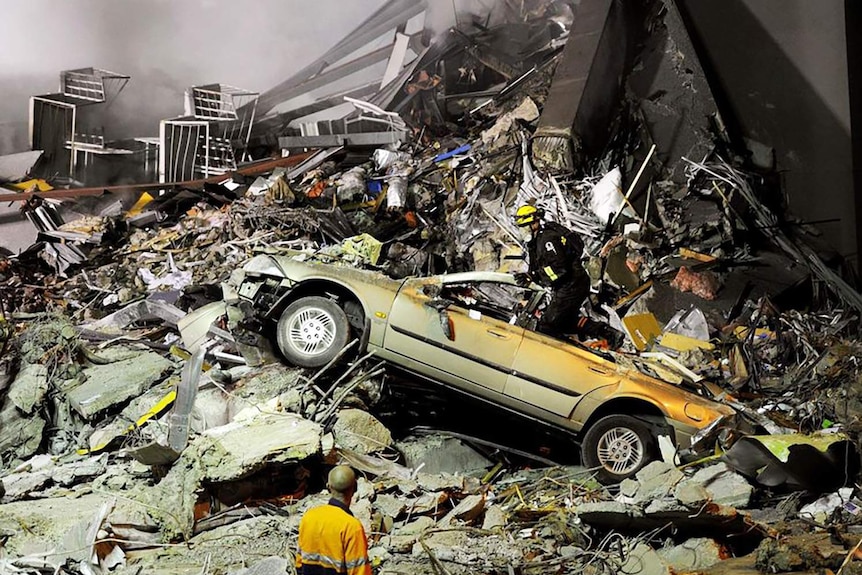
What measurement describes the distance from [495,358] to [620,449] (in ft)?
4.41

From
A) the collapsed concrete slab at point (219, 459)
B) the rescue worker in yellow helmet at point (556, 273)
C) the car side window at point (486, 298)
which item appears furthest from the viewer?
the rescue worker in yellow helmet at point (556, 273)

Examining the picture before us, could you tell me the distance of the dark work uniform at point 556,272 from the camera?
24.0 feet

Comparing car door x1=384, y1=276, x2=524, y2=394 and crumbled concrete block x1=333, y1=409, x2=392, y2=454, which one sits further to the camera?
car door x1=384, y1=276, x2=524, y2=394

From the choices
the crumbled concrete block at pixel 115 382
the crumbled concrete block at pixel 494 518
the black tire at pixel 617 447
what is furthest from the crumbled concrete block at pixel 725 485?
the crumbled concrete block at pixel 115 382

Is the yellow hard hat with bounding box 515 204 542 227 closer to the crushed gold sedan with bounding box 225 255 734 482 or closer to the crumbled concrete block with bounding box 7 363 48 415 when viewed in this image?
the crushed gold sedan with bounding box 225 255 734 482

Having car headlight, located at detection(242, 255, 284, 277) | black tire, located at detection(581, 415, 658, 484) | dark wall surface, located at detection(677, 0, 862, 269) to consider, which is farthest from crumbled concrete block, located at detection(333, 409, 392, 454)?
dark wall surface, located at detection(677, 0, 862, 269)

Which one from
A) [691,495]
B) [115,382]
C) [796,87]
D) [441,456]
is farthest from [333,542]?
[796,87]

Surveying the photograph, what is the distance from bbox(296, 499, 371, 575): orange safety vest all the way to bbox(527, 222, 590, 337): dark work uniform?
4.12 meters

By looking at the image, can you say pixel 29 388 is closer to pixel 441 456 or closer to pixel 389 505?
pixel 389 505

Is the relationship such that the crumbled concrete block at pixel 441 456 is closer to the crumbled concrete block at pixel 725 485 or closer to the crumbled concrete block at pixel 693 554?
the crumbled concrete block at pixel 725 485

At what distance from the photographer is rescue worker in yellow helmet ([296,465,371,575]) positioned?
3.38 metres

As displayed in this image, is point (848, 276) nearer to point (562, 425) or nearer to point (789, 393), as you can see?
point (789, 393)

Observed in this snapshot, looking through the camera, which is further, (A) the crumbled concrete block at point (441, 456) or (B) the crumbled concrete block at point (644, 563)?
(A) the crumbled concrete block at point (441, 456)

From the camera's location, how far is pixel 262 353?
7086 mm
